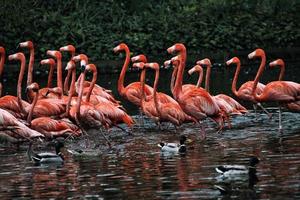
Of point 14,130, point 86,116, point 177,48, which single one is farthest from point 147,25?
point 14,130

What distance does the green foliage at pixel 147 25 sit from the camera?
34688 millimetres

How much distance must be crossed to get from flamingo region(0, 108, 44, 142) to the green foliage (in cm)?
1780

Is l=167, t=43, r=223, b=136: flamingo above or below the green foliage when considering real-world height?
below

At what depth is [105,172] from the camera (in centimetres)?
1271

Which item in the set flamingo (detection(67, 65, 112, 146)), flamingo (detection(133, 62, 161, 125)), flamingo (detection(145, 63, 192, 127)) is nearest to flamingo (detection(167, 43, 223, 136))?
flamingo (detection(145, 63, 192, 127))

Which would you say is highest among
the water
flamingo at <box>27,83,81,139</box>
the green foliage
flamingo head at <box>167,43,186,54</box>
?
the green foliage

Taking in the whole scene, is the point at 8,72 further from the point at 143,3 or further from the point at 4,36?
the point at 143,3

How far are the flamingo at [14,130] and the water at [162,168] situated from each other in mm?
266

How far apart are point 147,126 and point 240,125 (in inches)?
78.5

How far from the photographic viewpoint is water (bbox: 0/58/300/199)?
36.3ft

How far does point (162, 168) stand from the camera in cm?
1284

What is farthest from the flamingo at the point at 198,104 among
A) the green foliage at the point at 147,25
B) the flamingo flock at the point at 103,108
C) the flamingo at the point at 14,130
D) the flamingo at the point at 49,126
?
the green foliage at the point at 147,25

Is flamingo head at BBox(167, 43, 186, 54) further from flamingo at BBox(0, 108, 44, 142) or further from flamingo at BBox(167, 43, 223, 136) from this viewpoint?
flamingo at BBox(0, 108, 44, 142)

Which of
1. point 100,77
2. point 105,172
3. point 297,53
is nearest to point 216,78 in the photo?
point 100,77
